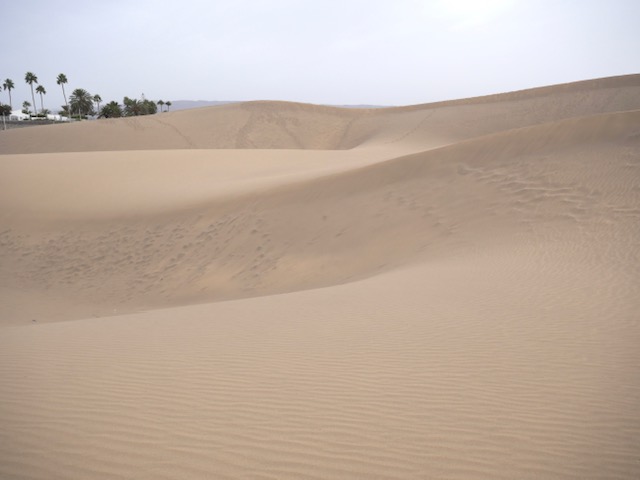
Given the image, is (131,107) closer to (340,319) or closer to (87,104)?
(87,104)

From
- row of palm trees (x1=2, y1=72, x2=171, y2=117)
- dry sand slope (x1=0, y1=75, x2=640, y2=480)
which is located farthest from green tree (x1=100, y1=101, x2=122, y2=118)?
dry sand slope (x1=0, y1=75, x2=640, y2=480)

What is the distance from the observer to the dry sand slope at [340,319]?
2.96 m

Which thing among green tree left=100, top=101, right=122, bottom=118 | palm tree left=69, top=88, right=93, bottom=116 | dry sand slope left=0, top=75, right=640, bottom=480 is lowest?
Answer: dry sand slope left=0, top=75, right=640, bottom=480

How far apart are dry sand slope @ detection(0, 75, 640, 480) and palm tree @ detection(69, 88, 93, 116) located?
175ft

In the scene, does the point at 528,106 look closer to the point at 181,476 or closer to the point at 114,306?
the point at 114,306

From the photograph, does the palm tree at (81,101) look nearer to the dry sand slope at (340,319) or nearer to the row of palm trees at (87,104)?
the row of palm trees at (87,104)

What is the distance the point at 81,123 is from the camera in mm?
43781

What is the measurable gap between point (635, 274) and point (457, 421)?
5683 millimetres

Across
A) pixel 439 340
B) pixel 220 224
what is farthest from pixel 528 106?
pixel 439 340

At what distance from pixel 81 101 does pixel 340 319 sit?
73.7 m

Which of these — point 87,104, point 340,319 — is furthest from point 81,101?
point 340,319

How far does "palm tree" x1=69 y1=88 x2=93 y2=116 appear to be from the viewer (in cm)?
6600

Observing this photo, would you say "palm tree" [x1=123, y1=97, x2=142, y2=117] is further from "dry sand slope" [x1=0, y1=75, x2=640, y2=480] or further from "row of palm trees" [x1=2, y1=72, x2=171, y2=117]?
"dry sand slope" [x1=0, y1=75, x2=640, y2=480]

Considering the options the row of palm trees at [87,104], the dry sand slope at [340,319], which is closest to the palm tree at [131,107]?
the row of palm trees at [87,104]
